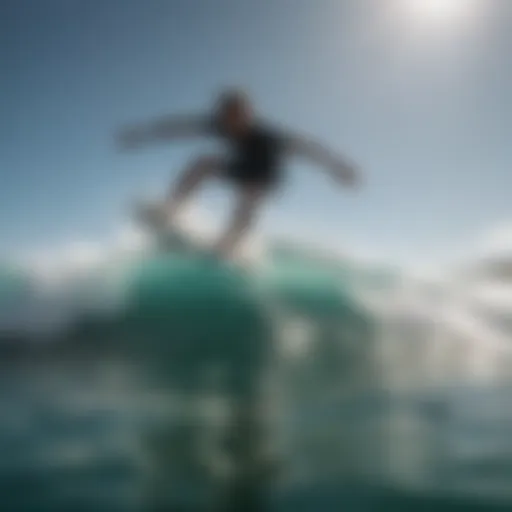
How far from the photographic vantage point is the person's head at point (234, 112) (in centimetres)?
337

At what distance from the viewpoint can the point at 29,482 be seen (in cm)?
327

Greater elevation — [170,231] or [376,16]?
[376,16]

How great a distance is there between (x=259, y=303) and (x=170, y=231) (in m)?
0.52

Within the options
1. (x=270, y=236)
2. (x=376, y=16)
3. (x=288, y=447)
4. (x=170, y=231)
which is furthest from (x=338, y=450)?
(x=376, y=16)

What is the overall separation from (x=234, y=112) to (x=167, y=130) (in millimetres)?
298

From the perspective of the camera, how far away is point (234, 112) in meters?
3.37

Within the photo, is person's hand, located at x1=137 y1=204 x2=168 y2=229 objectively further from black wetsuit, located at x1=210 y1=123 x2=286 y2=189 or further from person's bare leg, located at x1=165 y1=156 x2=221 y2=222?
black wetsuit, located at x1=210 y1=123 x2=286 y2=189

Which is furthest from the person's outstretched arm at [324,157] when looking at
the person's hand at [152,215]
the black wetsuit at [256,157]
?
the person's hand at [152,215]

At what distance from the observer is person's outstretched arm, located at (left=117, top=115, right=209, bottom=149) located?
339 cm

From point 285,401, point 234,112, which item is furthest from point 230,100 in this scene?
point 285,401

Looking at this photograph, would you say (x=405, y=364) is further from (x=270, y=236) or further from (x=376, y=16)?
(x=376, y=16)

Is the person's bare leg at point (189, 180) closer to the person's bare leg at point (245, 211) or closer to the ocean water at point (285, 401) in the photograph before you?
the person's bare leg at point (245, 211)

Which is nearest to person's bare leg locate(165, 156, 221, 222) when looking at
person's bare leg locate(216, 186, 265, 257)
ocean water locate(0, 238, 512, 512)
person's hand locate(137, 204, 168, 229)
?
person's hand locate(137, 204, 168, 229)

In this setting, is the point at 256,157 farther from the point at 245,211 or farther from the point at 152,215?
the point at 152,215
